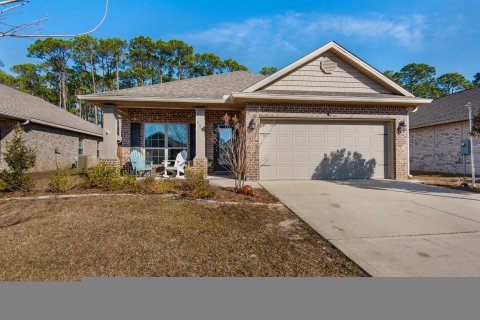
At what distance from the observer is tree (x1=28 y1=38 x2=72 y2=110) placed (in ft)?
108

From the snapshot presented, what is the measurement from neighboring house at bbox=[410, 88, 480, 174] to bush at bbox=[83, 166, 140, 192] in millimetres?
15473

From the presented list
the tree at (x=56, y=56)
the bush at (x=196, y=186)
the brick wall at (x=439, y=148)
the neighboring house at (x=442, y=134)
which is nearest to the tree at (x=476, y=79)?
the neighboring house at (x=442, y=134)

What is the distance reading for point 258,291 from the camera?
95.6 inches

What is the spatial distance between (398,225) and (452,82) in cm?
5666

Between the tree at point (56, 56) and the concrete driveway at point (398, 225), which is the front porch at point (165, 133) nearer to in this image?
the concrete driveway at point (398, 225)

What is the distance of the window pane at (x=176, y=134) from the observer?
36.9ft

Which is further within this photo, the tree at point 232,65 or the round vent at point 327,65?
the tree at point 232,65

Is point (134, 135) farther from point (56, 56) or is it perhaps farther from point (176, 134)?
point (56, 56)

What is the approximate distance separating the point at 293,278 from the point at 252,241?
1.06 meters

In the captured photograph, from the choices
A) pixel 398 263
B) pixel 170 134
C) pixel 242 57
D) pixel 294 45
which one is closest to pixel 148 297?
pixel 398 263

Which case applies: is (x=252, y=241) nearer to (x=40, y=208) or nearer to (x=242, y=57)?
(x=40, y=208)

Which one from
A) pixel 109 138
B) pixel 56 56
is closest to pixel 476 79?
pixel 109 138

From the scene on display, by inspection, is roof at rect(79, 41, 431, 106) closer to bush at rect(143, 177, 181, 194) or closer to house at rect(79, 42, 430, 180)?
house at rect(79, 42, 430, 180)

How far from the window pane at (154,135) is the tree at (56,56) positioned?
31.4 metres
